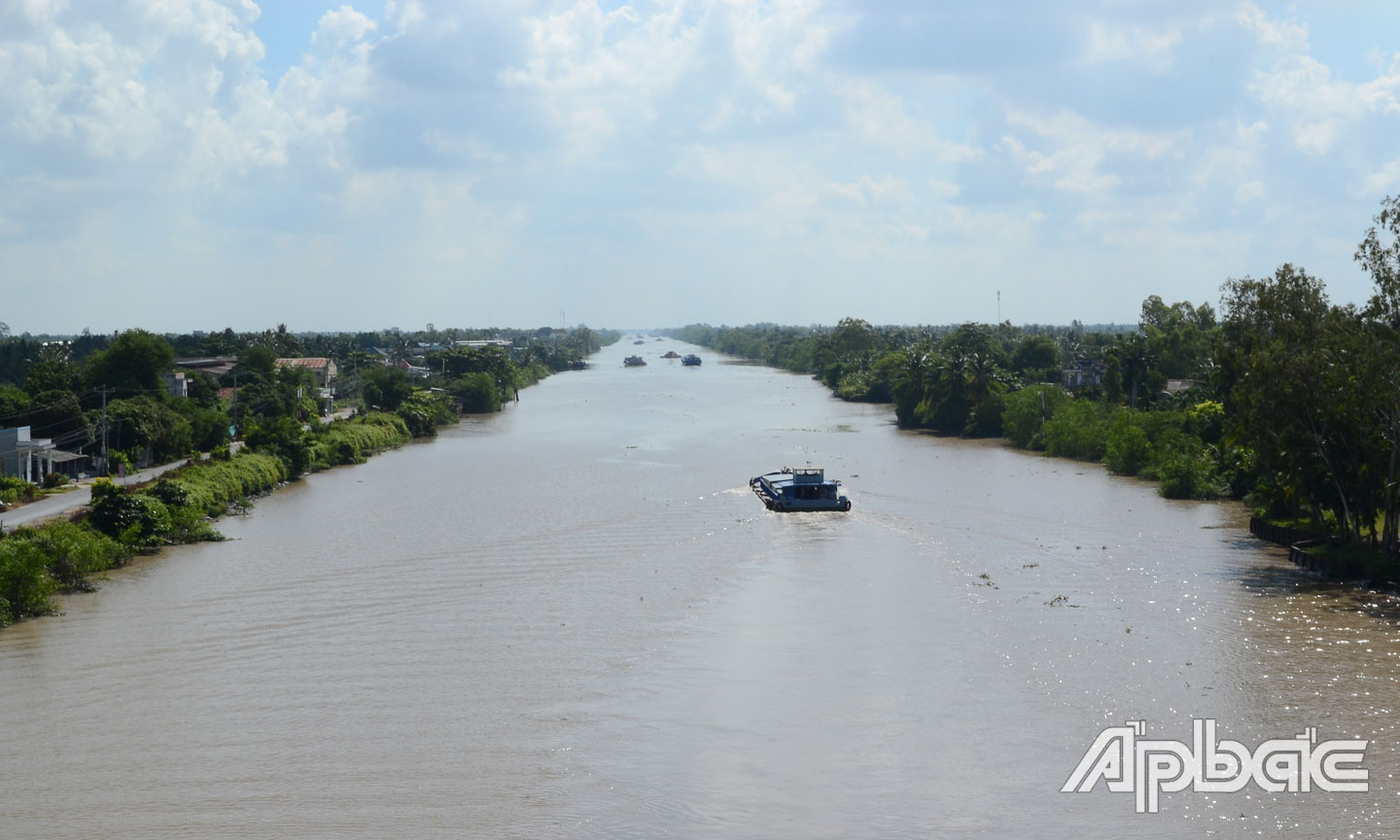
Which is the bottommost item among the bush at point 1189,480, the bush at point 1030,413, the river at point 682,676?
the river at point 682,676

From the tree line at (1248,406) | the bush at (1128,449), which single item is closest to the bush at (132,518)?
the tree line at (1248,406)

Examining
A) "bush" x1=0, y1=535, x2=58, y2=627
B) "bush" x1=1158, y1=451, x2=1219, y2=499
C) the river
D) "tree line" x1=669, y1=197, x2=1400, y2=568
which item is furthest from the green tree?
"bush" x1=1158, y1=451, x2=1219, y2=499

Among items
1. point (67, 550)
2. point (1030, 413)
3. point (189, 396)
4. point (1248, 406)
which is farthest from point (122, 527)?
point (1030, 413)

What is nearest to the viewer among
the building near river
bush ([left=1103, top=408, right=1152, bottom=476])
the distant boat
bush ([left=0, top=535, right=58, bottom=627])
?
bush ([left=0, top=535, right=58, bottom=627])

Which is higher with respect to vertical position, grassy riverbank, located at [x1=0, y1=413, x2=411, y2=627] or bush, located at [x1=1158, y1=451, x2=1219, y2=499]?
bush, located at [x1=1158, y1=451, x2=1219, y2=499]

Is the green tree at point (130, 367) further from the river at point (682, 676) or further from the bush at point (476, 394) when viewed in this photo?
the bush at point (476, 394)

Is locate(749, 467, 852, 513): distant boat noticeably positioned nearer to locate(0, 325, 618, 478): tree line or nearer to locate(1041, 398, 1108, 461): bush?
locate(1041, 398, 1108, 461): bush

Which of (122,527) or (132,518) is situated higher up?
(132,518)

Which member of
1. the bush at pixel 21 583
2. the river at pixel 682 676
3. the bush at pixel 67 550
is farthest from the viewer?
the bush at pixel 67 550

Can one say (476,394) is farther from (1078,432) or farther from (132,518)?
(132,518)

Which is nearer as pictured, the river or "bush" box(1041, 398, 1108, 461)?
the river
